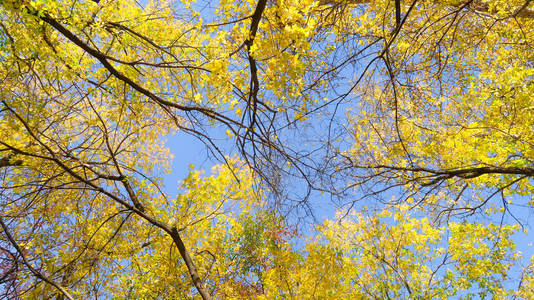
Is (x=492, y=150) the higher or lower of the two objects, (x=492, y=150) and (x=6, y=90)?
the lower

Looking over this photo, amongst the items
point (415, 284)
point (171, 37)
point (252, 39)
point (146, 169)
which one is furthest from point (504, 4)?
point (415, 284)

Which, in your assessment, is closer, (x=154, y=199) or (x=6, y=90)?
(x=6, y=90)

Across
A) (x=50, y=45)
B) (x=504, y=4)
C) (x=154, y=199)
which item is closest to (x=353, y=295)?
(x=154, y=199)

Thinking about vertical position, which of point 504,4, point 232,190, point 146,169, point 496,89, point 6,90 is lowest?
point 496,89

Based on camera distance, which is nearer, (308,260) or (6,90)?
(6,90)

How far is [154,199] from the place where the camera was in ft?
17.9

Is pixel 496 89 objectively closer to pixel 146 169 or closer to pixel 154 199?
pixel 154 199

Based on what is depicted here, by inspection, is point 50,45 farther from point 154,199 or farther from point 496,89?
point 496,89

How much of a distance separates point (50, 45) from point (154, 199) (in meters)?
3.25

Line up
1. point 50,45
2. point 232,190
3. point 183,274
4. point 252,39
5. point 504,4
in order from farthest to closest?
point 183,274
point 232,190
point 504,4
point 50,45
point 252,39

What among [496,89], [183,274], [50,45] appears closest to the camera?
[50,45]

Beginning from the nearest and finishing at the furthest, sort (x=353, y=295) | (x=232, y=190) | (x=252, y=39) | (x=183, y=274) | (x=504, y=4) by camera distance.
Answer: (x=252, y=39) → (x=504, y=4) → (x=232, y=190) → (x=353, y=295) → (x=183, y=274)

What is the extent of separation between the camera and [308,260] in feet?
22.6

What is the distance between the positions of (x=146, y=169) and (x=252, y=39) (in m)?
5.32
